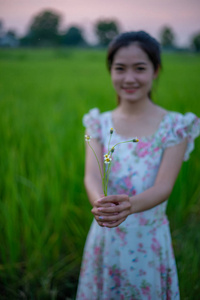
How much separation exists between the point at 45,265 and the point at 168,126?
81 centimetres

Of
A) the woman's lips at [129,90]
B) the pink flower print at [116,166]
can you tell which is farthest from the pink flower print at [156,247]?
the woman's lips at [129,90]

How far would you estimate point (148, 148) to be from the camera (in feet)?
2.64

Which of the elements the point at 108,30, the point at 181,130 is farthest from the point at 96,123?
the point at 108,30

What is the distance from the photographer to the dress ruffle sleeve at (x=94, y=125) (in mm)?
863

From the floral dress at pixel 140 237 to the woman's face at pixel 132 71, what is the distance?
15cm

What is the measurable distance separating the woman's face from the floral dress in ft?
0.48

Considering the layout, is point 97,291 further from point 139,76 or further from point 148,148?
point 139,76

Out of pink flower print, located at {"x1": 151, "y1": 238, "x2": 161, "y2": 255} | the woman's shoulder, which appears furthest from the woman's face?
pink flower print, located at {"x1": 151, "y1": 238, "x2": 161, "y2": 255}

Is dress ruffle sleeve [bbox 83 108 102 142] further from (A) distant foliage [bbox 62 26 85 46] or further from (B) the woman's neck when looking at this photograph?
(A) distant foliage [bbox 62 26 85 46]

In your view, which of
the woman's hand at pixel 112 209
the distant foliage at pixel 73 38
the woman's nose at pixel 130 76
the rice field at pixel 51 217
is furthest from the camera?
the distant foliage at pixel 73 38

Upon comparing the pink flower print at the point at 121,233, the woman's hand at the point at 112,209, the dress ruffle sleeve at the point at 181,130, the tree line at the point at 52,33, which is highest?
the tree line at the point at 52,33

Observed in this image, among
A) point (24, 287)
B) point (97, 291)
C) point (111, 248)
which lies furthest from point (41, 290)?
point (111, 248)

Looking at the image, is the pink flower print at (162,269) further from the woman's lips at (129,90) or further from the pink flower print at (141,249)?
the woman's lips at (129,90)

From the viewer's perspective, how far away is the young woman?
0.77 meters
